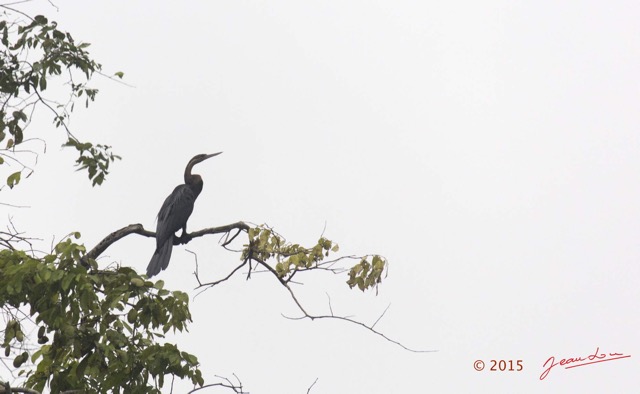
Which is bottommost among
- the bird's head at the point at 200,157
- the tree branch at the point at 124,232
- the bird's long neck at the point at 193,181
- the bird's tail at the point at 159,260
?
the tree branch at the point at 124,232

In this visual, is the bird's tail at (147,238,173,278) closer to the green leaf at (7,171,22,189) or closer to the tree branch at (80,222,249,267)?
the tree branch at (80,222,249,267)

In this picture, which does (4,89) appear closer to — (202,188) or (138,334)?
(138,334)

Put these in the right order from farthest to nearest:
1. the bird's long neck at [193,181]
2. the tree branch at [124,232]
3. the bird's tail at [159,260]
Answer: the bird's long neck at [193,181] < the bird's tail at [159,260] < the tree branch at [124,232]

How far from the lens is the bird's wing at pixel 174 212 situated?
9.12 meters

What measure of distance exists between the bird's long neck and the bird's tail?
3.77 ft

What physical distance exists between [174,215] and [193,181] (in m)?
0.90

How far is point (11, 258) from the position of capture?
5051mm

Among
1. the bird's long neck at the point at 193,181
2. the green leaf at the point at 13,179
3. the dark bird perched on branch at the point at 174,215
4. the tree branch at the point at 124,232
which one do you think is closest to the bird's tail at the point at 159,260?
the dark bird perched on branch at the point at 174,215

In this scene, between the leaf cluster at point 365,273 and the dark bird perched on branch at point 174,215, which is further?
the dark bird perched on branch at point 174,215

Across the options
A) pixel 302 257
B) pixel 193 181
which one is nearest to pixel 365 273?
pixel 302 257

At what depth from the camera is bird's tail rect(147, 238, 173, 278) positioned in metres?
8.87

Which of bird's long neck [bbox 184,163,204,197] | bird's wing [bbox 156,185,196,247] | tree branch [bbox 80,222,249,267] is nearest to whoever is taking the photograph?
tree branch [bbox 80,222,249,267]

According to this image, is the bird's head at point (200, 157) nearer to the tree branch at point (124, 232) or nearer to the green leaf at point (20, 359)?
the tree branch at point (124, 232)

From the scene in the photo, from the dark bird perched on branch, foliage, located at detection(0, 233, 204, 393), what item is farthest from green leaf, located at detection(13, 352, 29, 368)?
the dark bird perched on branch
